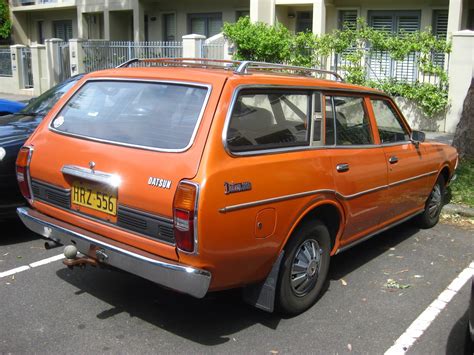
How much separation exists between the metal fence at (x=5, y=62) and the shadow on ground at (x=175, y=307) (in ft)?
64.7

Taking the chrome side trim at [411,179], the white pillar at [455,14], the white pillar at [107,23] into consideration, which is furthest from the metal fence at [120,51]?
the chrome side trim at [411,179]

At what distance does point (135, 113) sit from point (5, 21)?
91.9 feet

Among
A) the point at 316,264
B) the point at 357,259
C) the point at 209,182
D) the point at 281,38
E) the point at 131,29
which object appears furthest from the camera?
the point at 131,29

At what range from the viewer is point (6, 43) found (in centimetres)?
2917

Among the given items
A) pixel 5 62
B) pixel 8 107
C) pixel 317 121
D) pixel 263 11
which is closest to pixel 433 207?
pixel 317 121

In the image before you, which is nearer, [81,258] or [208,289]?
[208,289]

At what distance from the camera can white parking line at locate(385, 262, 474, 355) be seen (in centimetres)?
367

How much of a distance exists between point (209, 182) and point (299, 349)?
52.2 inches

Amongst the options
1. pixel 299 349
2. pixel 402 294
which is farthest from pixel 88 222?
pixel 402 294

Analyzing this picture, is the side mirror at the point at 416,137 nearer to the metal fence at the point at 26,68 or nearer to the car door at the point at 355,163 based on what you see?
the car door at the point at 355,163

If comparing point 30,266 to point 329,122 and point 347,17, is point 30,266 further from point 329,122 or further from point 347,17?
point 347,17

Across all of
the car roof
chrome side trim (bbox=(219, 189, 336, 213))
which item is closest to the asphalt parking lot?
chrome side trim (bbox=(219, 189, 336, 213))

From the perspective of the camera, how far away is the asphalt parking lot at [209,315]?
3578 mm

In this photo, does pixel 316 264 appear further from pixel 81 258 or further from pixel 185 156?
pixel 81 258
